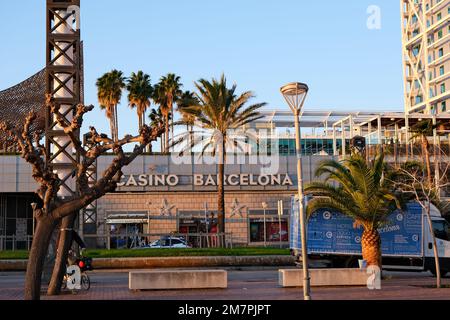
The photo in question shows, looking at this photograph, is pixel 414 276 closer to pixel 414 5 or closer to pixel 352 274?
pixel 352 274

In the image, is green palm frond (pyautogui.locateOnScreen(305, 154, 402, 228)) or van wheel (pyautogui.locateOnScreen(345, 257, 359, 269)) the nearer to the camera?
green palm frond (pyautogui.locateOnScreen(305, 154, 402, 228))

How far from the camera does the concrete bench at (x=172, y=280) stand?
19.0 m

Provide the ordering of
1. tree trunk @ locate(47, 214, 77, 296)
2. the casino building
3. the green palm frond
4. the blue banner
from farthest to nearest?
the casino building < the blue banner < the green palm frond < tree trunk @ locate(47, 214, 77, 296)

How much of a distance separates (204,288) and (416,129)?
24.5 m

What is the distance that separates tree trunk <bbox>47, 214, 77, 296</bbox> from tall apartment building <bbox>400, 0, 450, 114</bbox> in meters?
74.6

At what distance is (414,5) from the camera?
95812 millimetres

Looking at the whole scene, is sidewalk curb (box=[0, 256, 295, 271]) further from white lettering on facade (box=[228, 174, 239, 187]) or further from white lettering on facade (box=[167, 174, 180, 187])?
white lettering on facade (box=[228, 174, 239, 187])

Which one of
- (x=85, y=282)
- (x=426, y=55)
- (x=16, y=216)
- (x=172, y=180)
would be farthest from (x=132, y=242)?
(x=426, y=55)

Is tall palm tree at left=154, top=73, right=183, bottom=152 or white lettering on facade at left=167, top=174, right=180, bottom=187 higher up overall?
tall palm tree at left=154, top=73, right=183, bottom=152

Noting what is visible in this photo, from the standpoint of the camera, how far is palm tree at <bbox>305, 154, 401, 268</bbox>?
876 inches

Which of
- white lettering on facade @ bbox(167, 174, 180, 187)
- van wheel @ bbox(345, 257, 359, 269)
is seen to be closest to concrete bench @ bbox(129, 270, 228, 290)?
van wheel @ bbox(345, 257, 359, 269)

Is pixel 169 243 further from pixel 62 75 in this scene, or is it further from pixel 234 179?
pixel 62 75

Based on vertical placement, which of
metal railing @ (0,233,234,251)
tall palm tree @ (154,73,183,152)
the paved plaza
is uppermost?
tall palm tree @ (154,73,183,152)
